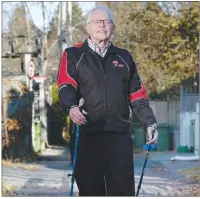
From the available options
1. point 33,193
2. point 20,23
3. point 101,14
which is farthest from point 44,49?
point 101,14

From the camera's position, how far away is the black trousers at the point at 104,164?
4469 mm

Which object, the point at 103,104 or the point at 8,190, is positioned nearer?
the point at 103,104

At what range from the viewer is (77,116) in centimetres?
426

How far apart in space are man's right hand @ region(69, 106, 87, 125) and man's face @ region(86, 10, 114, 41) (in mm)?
615

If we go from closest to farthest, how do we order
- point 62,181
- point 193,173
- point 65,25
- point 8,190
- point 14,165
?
point 8,190
point 62,181
point 193,173
point 14,165
point 65,25

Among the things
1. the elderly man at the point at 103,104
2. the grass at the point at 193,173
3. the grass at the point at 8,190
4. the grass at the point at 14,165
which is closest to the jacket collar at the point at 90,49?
the elderly man at the point at 103,104

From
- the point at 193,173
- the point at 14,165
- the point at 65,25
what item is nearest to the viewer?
the point at 193,173

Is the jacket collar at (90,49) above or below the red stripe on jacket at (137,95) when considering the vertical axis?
above

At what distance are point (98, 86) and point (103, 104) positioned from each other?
14 cm

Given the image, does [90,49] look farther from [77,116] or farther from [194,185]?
[194,185]

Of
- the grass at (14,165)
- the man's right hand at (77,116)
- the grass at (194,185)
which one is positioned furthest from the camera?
the grass at (14,165)

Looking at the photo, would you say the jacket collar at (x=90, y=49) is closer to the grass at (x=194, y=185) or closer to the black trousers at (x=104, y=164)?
the black trousers at (x=104, y=164)

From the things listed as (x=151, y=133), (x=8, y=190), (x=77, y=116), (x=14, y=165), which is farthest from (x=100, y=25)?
(x=14, y=165)

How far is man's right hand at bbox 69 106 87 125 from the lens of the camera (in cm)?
425
